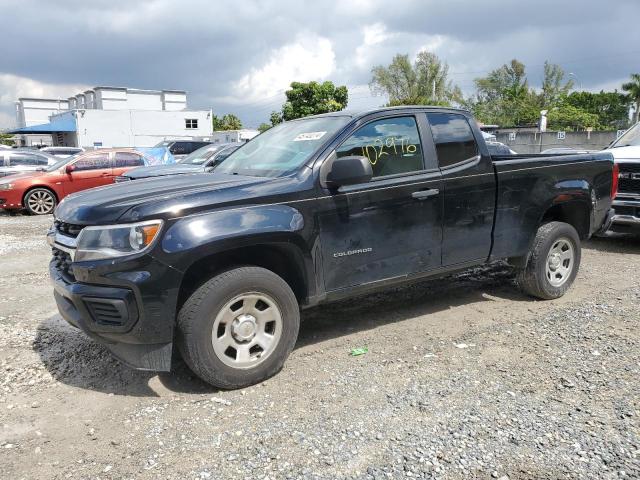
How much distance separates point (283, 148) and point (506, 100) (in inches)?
2740

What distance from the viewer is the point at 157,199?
3.36 metres

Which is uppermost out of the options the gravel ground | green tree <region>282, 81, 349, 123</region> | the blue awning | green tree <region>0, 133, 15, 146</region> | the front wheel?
green tree <region>282, 81, 349, 123</region>

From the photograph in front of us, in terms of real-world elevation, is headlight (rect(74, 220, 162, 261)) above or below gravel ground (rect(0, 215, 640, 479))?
above

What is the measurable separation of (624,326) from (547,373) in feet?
4.58

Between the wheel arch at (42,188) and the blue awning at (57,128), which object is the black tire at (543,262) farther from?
the blue awning at (57,128)

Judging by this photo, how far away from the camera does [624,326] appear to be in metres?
4.70

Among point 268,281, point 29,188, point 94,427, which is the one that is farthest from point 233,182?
point 29,188

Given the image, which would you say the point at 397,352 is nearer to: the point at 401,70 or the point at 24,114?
the point at 401,70

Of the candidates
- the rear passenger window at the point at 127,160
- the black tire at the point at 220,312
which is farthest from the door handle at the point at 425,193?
the rear passenger window at the point at 127,160

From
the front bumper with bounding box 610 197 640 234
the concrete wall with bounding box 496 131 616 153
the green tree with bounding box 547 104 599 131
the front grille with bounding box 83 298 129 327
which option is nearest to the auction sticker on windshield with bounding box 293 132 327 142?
the front grille with bounding box 83 298 129 327

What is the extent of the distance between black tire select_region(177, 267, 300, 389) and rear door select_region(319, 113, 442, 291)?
0.44m

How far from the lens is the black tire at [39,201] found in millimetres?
12719

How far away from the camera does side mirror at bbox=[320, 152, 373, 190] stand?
3.73 metres

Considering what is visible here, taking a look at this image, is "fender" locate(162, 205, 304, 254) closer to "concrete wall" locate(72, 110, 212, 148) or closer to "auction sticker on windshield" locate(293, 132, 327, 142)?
"auction sticker on windshield" locate(293, 132, 327, 142)
